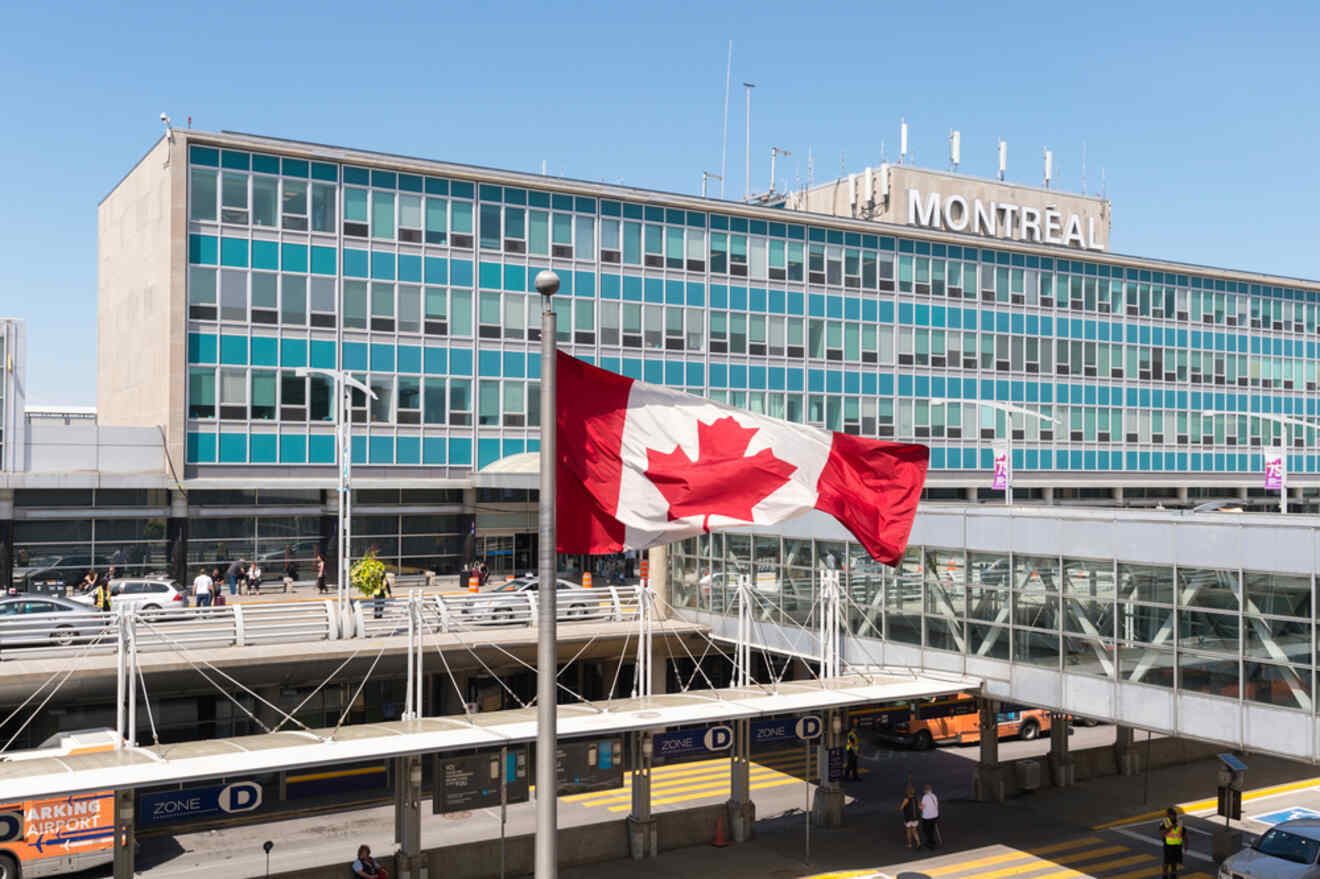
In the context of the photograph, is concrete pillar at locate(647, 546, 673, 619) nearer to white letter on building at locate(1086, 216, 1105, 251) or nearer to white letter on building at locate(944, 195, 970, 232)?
white letter on building at locate(944, 195, 970, 232)

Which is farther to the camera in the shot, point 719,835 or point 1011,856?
point 719,835

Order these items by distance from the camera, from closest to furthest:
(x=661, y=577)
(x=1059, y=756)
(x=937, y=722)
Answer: (x=1059, y=756), (x=661, y=577), (x=937, y=722)

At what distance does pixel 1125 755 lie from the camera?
139 feet

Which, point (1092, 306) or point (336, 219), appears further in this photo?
point (1092, 306)

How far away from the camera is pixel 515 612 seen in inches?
1581

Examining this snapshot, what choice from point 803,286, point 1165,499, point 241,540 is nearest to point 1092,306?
point 1165,499

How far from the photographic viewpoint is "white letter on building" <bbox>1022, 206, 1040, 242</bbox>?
3455 inches

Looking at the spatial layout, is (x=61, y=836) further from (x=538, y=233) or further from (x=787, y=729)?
(x=538, y=233)

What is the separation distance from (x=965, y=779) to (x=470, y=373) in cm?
3314

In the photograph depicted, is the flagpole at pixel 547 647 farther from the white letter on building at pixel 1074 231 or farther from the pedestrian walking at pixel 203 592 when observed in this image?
the white letter on building at pixel 1074 231

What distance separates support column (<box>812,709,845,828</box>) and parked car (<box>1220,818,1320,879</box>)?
10.0 metres

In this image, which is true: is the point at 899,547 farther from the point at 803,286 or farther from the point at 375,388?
the point at 803,286

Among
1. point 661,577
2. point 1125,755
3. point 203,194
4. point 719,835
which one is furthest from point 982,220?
point 719,835

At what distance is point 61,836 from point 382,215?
38366mm
